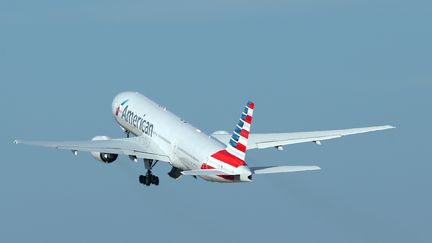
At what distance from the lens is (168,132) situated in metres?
128

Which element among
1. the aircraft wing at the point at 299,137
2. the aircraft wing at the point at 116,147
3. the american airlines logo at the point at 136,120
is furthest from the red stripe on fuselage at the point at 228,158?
the american airlines logo at the point at 136,120

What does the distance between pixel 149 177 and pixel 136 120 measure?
6.67m

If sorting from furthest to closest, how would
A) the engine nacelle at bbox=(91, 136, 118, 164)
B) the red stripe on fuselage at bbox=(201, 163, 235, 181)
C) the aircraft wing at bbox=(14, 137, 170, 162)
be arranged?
the engine nacelle at bbox=(91, 136, 118, 164) → the aircraft wing at bbox=(14, 137, 170, 162) → the red stripe on fuselage at bbox=(201, 163, 235, 181)

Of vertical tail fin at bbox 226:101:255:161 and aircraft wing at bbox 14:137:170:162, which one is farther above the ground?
aircraft wing at bbox 14:137:170:162

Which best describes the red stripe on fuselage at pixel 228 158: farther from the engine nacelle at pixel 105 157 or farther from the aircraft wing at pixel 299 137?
the engine nacelle at pixel 105 157

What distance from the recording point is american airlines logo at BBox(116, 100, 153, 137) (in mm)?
131500

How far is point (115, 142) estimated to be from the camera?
13075cm

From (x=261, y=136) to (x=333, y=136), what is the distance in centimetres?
650

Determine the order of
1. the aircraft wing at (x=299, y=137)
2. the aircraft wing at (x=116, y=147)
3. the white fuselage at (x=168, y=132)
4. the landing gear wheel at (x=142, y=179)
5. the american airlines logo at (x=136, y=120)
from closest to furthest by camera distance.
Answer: the white fuselage at (x=168, y=132), the aircraft wing at (x=116, y=147), the aircraft wing at (x=299, y=137), the landing gear wheel at (x=142, y=179), the american airlines logo at (x=136, y=120)

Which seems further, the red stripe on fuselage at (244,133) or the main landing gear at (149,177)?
the main landing gear at (149,177)

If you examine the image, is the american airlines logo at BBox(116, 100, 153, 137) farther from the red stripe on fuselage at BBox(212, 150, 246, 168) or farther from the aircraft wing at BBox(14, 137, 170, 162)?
the red stripe on fuselage at BBox(212, 150, 246, 168)

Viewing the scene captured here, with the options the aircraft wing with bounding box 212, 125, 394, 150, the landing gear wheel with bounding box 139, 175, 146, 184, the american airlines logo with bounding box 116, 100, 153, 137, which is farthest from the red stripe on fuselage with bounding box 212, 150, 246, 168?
the american airlines logo with bounding box 116, 100, 153, 137

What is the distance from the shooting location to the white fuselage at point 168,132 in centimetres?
11956

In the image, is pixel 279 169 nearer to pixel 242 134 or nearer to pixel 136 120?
pixel 242 134
